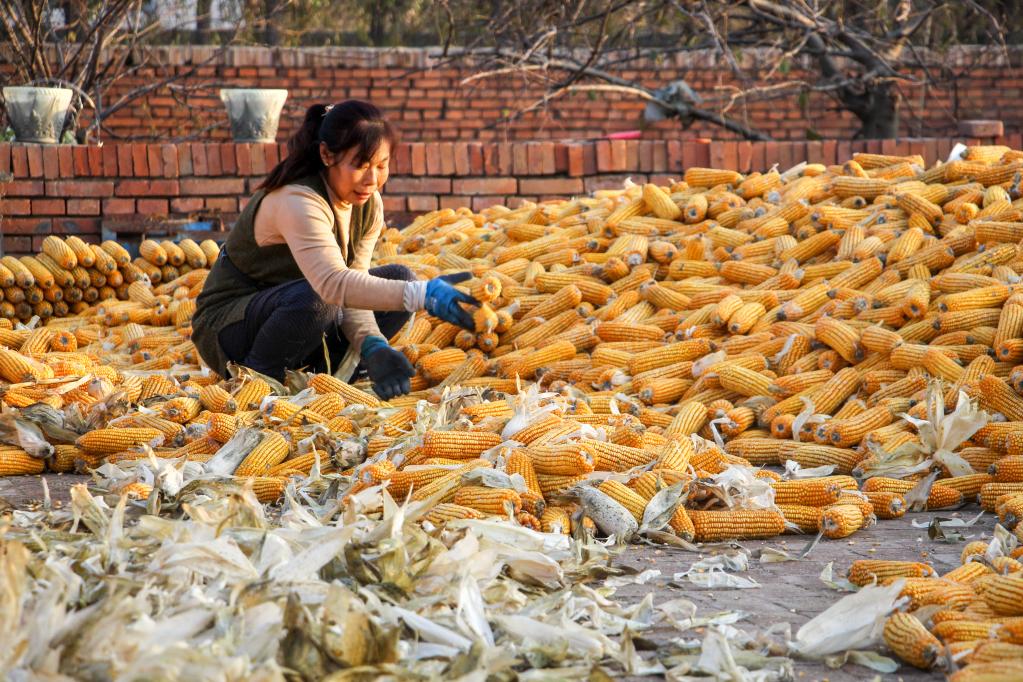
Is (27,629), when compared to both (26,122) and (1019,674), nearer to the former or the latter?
(1019,674)

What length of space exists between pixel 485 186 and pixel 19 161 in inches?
115

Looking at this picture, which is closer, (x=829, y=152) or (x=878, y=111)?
(x=829, y=152)

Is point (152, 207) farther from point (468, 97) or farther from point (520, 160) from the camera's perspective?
point (468, 97)

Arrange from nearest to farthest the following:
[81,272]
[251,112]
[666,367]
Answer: [666,367]
[81,272]
[251,112]

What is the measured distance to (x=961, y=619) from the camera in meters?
2.46

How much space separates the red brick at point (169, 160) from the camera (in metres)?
7.62

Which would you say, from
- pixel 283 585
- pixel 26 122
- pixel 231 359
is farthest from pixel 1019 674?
pixel 26 122

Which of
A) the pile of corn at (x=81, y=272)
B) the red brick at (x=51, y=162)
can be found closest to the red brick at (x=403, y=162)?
the pile of corn at (x=81, y=272)

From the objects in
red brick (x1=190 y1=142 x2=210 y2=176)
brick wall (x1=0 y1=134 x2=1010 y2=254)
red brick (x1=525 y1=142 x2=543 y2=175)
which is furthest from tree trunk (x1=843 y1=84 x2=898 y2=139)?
red brick (x1=190 y1=142 x2=210 y2=176)

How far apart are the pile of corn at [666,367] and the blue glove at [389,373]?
0.32 feet

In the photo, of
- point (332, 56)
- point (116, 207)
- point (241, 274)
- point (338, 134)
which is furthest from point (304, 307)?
point (332, 56)

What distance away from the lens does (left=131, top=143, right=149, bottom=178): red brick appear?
760 centimetres

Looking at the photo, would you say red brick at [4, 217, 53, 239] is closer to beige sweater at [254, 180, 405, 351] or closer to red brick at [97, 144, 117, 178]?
red brick at [97, 144, 117, 178]

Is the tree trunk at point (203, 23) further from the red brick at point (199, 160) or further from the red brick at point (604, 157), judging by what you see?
the red brick at point (604, 157)
